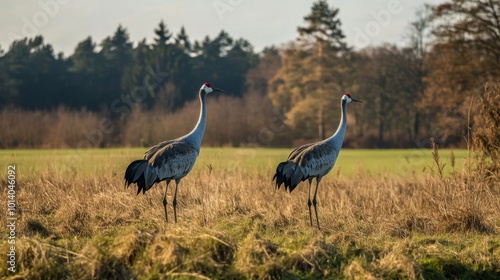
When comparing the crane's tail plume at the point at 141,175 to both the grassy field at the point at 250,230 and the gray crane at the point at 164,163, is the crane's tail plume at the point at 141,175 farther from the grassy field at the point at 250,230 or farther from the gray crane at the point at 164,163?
the grassy field at the point at 250,230

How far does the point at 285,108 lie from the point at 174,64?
1321 cm

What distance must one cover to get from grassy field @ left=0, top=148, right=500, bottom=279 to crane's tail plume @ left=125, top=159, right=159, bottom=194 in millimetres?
567

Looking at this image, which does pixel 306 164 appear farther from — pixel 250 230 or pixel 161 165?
Answer: pixel 161 165

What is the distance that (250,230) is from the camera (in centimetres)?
882

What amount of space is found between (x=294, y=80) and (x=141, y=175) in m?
39.3

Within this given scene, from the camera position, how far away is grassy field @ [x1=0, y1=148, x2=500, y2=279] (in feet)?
22.1

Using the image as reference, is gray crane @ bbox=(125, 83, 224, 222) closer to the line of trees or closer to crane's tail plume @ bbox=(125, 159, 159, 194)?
crane's tail plume @ bbox=(125, 159, 159, 194)

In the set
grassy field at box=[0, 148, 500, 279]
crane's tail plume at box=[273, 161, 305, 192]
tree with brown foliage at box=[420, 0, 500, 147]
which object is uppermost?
tree with brown foliage at box=[420, 0, 500, 147]

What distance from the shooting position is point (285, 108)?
2014 inches

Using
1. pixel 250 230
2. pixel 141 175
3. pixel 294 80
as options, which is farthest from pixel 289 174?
pixel 294 80

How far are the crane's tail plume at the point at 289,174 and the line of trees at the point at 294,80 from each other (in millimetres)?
19497

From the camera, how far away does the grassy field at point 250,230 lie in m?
6.73

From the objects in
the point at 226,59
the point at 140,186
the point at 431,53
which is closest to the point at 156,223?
the point at 140,186

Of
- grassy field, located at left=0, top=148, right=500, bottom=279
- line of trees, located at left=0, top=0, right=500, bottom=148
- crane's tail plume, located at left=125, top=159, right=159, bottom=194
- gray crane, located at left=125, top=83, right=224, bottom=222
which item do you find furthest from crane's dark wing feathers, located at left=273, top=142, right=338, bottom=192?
line of trees, located at left=0, top=0, right=500, bottom=148
